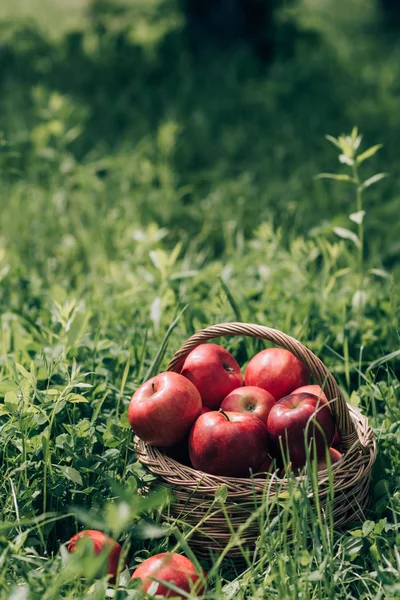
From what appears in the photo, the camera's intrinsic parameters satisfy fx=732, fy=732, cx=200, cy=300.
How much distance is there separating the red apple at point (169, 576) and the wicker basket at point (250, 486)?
0.51 ft

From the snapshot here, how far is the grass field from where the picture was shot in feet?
7.17

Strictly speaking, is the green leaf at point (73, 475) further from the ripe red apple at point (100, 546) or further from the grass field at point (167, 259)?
the ripe red apple at point (100, 546)

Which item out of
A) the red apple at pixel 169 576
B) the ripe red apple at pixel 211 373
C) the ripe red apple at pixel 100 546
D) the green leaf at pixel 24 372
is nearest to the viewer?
the red apple at pixel 169 576

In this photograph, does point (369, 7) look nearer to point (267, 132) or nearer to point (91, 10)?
point (91, 10)

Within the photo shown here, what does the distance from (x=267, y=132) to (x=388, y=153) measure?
104cm

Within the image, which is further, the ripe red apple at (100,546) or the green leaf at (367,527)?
the green leaf at (367,527)

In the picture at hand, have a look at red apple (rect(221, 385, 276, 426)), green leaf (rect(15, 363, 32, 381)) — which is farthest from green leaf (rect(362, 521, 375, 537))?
green leaf (rect(15, 363, 32, 381))

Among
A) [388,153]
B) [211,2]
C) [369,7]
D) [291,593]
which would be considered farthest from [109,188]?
[369,7]

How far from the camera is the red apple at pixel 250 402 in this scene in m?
2.47

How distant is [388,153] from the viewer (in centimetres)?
568

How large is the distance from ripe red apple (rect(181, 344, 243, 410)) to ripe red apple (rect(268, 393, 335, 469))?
0.29m

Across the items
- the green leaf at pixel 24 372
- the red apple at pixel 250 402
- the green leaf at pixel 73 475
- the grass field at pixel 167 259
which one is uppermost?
the green leaf at pixel 24 372

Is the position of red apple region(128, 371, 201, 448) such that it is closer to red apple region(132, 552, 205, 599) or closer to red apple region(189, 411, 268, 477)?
red apple region(189, 411, 268, 477)

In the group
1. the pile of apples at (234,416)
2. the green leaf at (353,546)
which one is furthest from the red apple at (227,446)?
the green leaf at (353,546)
